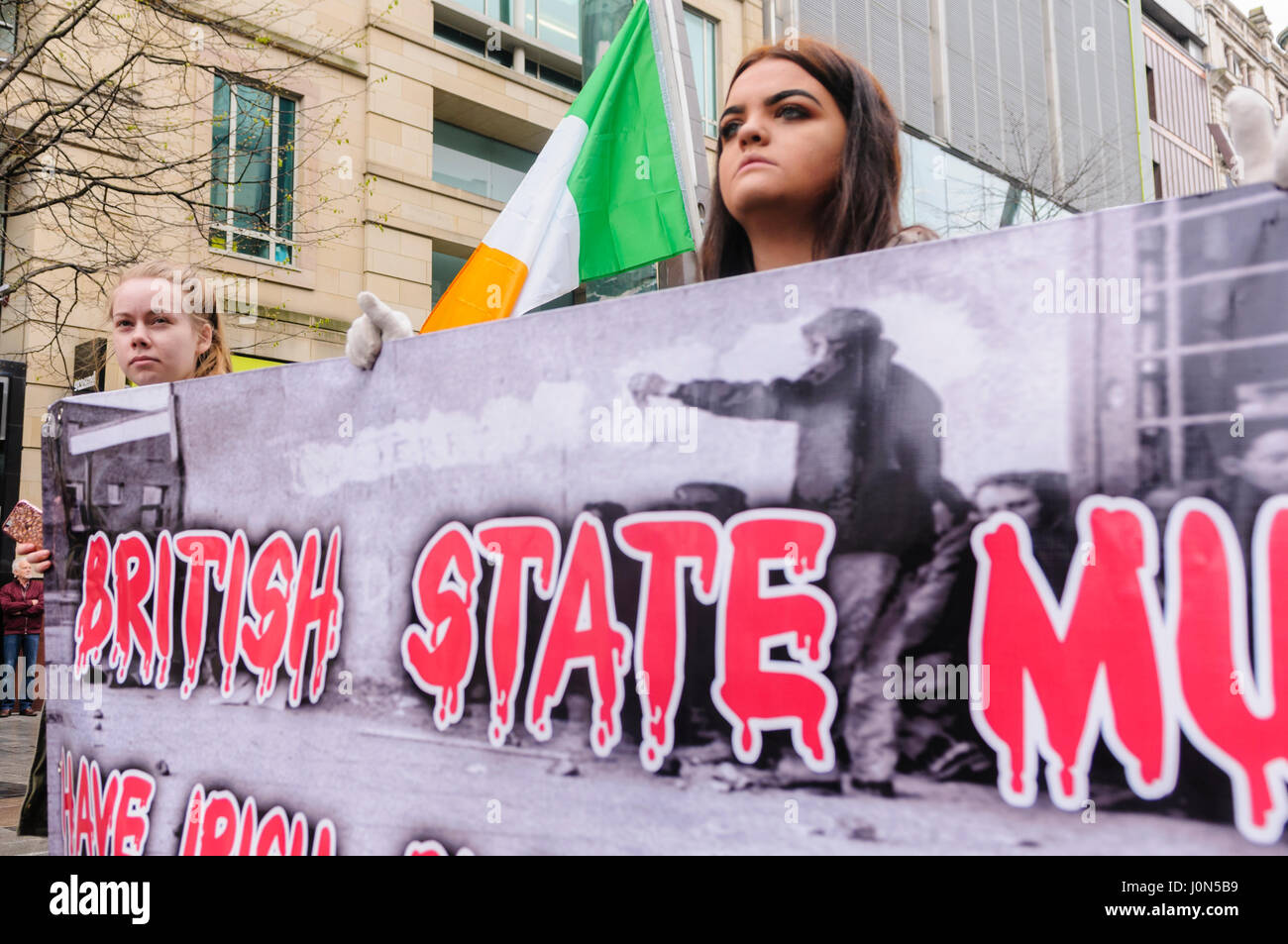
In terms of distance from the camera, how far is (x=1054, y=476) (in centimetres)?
152

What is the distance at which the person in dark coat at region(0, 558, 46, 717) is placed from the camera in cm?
955

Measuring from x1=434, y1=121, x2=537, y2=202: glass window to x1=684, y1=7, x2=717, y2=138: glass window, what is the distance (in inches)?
118

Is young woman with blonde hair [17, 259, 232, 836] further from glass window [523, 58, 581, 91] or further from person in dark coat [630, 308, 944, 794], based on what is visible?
glass window [523, 58, 581, 91]

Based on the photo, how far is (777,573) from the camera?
172 cm

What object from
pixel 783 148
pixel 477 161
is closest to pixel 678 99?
pixel 783 148

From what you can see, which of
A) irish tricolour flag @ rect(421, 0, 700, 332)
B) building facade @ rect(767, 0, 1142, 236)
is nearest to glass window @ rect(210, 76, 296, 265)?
irish tricolour flag @ rect(421, 0, 700, 332)

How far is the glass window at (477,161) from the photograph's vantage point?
14.5 m

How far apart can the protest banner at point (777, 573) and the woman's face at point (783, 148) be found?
556 mm
